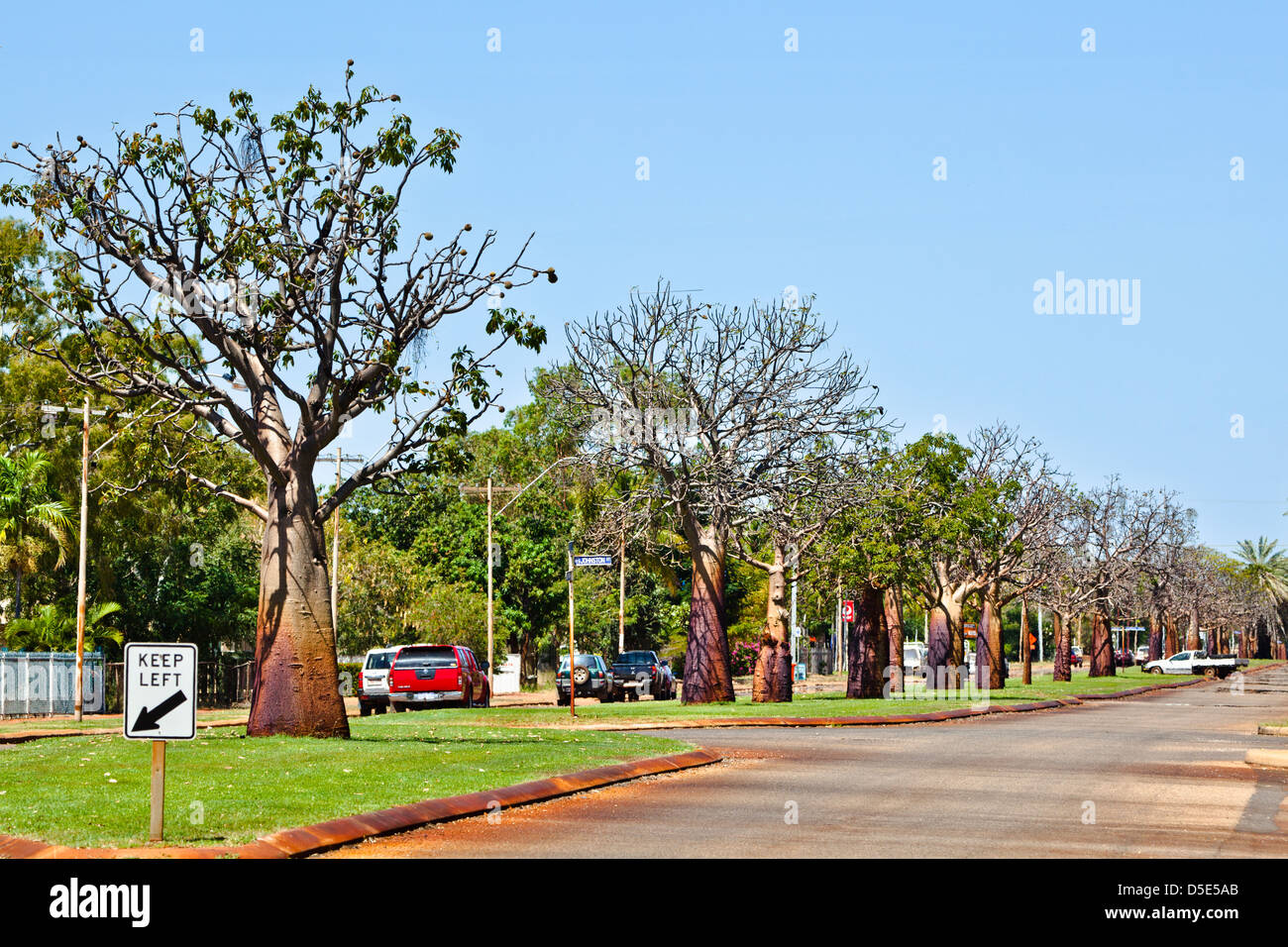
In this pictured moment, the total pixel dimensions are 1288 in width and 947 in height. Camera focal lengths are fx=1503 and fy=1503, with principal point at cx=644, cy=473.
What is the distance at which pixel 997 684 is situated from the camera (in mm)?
59656

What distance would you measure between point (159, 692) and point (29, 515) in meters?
34.1

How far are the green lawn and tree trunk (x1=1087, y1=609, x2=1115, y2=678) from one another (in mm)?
65058

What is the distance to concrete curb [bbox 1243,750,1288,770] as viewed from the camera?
65.7ft

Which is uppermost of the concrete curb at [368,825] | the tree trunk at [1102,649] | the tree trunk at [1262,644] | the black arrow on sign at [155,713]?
the black arrow on sign at [155,713]

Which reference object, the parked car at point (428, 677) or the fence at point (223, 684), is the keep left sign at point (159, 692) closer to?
the parked car at point (428, 677)

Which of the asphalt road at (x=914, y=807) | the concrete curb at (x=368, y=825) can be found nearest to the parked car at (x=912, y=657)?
the asphalt road at (x=914, y=807)

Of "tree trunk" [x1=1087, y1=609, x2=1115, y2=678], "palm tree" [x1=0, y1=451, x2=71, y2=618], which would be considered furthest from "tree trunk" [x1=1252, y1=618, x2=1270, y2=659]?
"palm tree" [x1=0, y1=451, x2=71, y2=618]

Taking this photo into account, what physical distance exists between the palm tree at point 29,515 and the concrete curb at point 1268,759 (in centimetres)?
3215

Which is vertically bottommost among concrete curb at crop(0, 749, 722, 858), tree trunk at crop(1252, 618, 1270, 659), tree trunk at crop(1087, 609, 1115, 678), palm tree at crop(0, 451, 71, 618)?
tree trunk at crop(1252, 618, 1270, 659)

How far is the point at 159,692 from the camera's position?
10086mm

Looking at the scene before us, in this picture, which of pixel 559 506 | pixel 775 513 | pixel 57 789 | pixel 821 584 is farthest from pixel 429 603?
pixel 57 789

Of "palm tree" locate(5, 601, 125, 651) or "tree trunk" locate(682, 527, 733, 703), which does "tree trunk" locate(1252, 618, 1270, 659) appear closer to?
"tree trunk" locate(682, 527, 733, 703)

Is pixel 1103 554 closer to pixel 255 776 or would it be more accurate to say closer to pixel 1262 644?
pixel 255 776

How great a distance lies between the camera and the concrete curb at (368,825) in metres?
10.0
